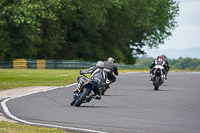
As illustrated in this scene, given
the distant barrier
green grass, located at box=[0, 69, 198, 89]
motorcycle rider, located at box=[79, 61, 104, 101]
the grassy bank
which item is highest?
motorcycle rider, located at box=[79, 61, 104, 101]

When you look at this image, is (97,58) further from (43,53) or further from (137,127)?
(137,127)

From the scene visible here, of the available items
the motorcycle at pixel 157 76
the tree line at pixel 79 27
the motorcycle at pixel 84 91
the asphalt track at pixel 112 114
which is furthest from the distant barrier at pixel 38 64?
the motorcycle at pixel 84 91

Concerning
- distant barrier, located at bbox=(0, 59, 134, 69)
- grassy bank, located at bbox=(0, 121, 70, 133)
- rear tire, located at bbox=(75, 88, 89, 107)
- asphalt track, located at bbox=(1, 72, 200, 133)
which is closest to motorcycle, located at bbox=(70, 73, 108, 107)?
rear tire, located at bbox=(75, 88, 89, 107)

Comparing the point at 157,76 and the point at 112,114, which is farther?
the point at 157,76

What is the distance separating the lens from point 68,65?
Result: 52562 mm

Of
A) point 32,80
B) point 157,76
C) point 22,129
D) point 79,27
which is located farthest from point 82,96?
point 79,27

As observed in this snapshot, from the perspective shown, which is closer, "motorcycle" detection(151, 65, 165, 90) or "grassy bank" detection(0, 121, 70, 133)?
"grassy bank" detection(0, 121, 70, 133)

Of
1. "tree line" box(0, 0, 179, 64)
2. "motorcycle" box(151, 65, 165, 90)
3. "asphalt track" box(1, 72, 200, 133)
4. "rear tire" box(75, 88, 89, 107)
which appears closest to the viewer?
"asphalt track" box(1, 72, 200, 133)

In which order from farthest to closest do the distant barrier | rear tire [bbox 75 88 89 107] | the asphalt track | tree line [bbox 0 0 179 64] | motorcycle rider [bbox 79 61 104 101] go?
1. the distant barrier
2. tree line [bbox 0 0 179 64]
3. motorcycle rider [bbox 79 61 104 101]
4. rear tire [bbox 75 88 89 107]
5. the asphalt track

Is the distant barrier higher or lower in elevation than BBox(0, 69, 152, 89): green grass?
lower

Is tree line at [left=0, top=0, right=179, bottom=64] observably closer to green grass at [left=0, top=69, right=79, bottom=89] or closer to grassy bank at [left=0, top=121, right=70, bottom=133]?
green grass at [left=0, top=69, right=79, bottom=89]

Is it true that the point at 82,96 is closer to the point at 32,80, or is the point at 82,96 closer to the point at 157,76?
the point at 157,76

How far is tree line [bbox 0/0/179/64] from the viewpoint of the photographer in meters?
43.6

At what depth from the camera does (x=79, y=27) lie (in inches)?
2430
